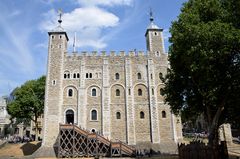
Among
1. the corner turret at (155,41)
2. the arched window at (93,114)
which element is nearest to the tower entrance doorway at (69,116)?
the arched window at (93,114)

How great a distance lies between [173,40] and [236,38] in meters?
5.03

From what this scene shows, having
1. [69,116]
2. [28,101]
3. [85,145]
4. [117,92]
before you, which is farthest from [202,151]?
[28,101]

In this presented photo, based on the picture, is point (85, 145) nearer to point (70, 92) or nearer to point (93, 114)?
point (93, 114)

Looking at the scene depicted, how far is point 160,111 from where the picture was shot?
34688 millimetres

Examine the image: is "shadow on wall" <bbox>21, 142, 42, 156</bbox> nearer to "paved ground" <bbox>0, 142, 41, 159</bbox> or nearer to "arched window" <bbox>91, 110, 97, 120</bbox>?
"paved ground" <bbox>0, 142, 41, 159</bbox>

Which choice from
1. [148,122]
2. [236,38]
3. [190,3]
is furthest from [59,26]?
[236,38]

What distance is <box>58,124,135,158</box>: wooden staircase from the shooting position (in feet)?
93.8

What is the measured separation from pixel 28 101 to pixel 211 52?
34761 millimetres

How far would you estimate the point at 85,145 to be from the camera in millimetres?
29297

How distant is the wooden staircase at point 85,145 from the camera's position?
28578 millimetres

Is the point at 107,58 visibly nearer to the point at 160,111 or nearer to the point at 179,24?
the point at 160,111

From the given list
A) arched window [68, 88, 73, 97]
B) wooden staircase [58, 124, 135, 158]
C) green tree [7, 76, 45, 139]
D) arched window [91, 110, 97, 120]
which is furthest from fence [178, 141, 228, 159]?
green tree [7, 76, 45, 139]

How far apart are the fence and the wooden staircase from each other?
11120 millimetres

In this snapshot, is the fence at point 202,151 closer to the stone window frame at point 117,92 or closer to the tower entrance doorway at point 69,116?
the stone window frame at point 117,92
